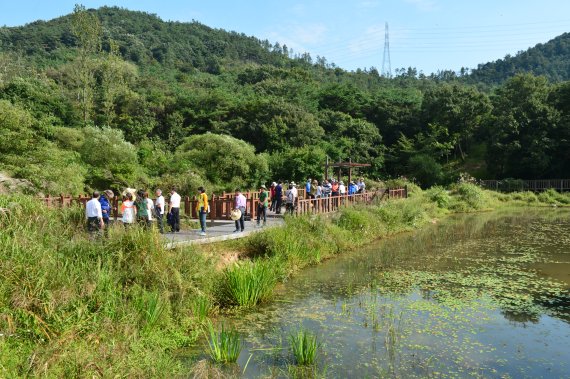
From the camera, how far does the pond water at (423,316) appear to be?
23.8 ft

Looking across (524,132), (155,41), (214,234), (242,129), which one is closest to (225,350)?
(214,234)

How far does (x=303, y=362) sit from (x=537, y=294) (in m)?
7.13

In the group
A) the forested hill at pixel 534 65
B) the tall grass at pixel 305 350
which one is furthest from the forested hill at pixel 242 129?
the forested hill at pixel 534 65

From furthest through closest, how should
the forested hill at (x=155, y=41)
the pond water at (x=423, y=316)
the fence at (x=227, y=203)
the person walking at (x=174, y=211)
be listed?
1. the forested hill at (x=155, y=41)
2. the fence at (x=227, y=203)
3. the person walking at (x=174, y=211)
4. the pond water at (x=423, y=316)

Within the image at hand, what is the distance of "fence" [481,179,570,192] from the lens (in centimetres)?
4169

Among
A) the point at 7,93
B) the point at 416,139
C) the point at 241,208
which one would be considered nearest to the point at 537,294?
the point at 241,208

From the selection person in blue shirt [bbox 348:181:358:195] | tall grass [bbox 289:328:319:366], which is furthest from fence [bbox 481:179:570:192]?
tall grass [bbox 289:328:319:366]

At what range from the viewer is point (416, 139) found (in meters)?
50.8

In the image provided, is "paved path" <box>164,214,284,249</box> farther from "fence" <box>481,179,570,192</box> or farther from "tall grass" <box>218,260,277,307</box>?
"fence" <box>481,179,570,192</box>

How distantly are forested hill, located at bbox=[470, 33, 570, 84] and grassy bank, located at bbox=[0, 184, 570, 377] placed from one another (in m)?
118

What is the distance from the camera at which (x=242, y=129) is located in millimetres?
43781

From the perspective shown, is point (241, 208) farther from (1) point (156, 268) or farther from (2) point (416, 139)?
(2) point (416, 139)

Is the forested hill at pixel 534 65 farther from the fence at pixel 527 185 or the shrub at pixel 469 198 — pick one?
the shrub at pixel 469 198

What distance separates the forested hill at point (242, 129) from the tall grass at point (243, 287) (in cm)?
1059
